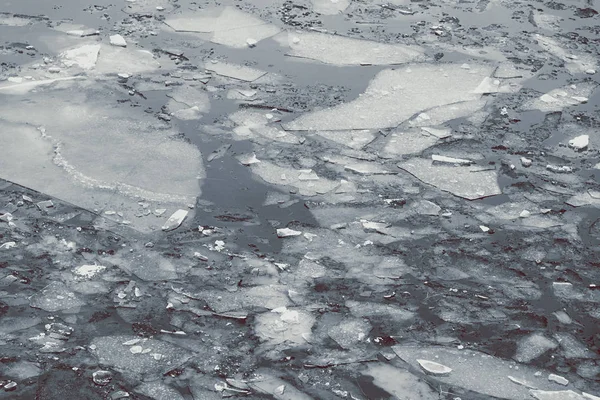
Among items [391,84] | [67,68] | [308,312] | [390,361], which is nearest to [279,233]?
[308,312]

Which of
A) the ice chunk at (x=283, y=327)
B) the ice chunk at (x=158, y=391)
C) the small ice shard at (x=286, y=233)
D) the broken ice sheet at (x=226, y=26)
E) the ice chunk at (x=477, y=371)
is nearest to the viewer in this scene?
the ice chunk at (x=158, y=391)

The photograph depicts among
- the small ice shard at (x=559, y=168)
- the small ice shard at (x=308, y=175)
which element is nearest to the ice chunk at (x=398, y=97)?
the small ice shard at (x=308, y=175)

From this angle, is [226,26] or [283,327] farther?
[226,26]

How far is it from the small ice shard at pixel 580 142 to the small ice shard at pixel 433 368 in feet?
7.46

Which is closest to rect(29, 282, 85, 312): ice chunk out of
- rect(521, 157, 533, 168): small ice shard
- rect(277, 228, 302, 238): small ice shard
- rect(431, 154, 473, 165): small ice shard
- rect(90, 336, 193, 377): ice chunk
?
rect(90, 336, 193, 377): ice chunk

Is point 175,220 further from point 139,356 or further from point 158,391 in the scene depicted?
point 158,391

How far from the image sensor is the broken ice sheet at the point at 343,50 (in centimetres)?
574

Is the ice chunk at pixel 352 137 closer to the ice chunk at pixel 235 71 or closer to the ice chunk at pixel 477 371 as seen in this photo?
the ice chunk at pixel 235 71

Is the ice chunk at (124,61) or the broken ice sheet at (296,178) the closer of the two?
the broken ice sheet at (296,178)

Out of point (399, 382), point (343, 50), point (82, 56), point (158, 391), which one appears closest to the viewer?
point (158, 391)

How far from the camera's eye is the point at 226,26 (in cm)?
616

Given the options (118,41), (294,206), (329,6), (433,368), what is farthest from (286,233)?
(329,6)

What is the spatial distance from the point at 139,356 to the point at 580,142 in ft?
10.5

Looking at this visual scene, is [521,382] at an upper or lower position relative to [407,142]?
lower
